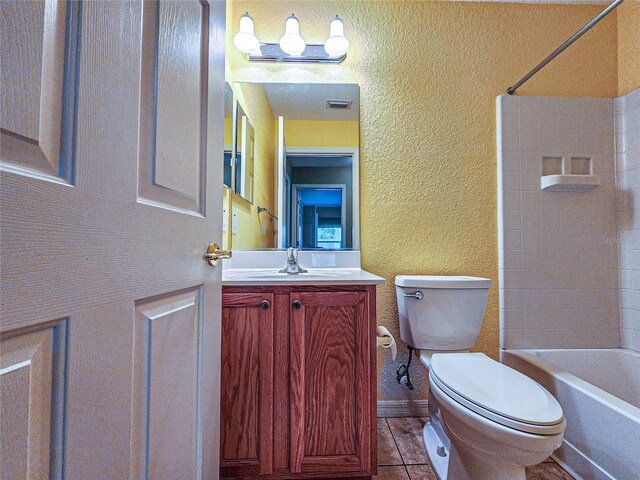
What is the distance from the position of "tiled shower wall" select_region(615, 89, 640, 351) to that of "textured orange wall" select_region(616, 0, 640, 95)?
3.4 inches

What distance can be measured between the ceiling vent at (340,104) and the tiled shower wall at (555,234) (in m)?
0.86

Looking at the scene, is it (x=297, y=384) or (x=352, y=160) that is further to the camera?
(x=352, y=160)

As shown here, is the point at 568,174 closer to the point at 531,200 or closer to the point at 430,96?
the point at 531,200

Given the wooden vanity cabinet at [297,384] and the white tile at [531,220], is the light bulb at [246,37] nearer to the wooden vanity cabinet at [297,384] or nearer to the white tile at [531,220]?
the wooden vanity cabinet at [297,384]

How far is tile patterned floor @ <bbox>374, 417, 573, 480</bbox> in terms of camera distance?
1130mm

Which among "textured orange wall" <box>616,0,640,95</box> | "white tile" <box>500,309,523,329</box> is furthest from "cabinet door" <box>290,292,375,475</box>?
"textured orange wall" <box>616,0,640,95</box>

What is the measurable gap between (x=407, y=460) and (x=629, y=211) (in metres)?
1.73

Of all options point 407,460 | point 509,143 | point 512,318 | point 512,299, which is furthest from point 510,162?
point 407,460

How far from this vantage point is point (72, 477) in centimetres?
34

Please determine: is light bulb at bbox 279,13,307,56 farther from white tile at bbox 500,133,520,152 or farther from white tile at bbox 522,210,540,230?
white tile at bbox 522,210,540,230

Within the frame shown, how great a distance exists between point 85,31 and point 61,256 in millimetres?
291

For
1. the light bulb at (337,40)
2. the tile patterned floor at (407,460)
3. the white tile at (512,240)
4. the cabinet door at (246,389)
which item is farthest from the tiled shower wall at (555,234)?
the cabinet door at (246,389)

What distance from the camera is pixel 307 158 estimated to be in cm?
158

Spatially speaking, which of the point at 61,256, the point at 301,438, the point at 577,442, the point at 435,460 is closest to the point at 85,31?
the point at 61,256
